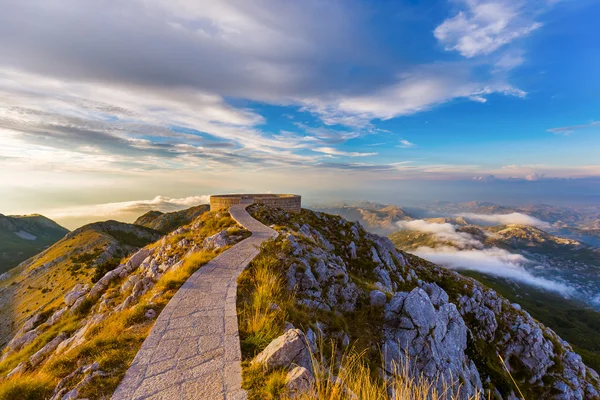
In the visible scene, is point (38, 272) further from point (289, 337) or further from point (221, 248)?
point (289, 337)

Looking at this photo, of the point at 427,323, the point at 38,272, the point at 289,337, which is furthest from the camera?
the point at 38,272

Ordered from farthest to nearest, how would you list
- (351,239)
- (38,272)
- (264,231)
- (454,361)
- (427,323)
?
(38,272) → (351,239) → (264,231) → (454,361) → (427,323)

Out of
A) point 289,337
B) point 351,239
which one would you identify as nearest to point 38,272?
point 351,239

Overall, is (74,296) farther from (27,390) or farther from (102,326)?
(27,390)

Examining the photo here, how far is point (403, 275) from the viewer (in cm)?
3953

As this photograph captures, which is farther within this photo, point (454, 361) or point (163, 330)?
point (454, 361)

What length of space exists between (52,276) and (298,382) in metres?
89.2

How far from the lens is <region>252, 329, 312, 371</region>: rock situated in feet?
20.9

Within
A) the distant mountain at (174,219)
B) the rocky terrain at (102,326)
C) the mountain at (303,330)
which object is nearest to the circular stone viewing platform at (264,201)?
the mountain at (303,330)

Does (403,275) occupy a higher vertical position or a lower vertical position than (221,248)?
lower

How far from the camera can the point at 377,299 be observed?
51.8 ft

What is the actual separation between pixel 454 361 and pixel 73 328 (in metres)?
23.3

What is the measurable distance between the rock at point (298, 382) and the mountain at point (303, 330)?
3cm

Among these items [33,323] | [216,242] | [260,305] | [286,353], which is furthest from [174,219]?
[286,353]
